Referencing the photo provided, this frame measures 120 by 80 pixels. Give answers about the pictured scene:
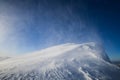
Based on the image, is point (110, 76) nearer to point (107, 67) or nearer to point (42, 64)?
point (107, 67)

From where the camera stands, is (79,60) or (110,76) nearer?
(110,76)

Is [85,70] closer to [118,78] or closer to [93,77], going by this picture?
[93,77]

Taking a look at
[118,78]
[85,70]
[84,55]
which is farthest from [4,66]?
[118,78]

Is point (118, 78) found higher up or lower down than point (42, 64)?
lower down

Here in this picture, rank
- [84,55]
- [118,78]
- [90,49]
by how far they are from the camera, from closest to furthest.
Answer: [118,78]
[84,55]
[90,49]

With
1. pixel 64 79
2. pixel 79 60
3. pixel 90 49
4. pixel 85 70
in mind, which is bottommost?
pixel 64 79

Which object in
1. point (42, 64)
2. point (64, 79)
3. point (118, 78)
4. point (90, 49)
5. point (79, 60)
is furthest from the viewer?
point (90, 49)
